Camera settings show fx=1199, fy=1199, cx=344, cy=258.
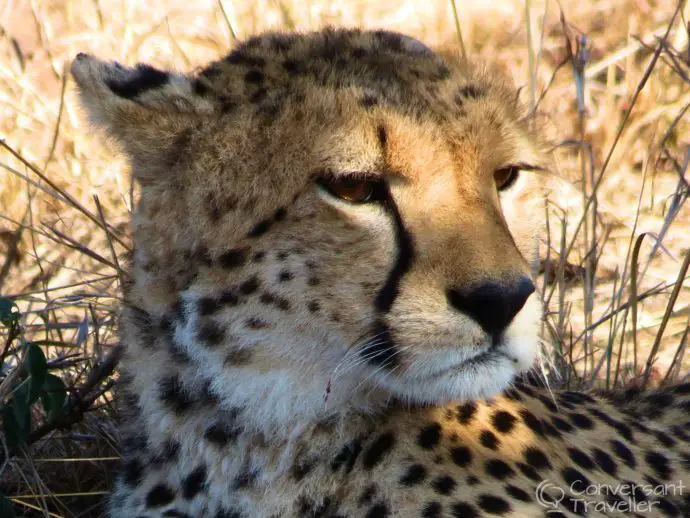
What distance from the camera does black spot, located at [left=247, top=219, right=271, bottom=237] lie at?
1894 millimetres

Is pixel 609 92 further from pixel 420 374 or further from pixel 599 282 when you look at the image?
pixel 420 374

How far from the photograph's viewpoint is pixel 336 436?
6.40ft

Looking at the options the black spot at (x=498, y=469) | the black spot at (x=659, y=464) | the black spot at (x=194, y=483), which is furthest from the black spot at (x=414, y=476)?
the black spot at (x=659, y=464)

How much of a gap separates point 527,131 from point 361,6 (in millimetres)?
3441

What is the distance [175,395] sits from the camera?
6.61ft

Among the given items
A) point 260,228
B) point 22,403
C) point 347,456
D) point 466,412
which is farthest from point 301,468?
point 22,403

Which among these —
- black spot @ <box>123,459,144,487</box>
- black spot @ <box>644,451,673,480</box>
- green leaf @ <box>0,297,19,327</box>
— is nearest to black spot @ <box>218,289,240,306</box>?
black spot @ <box>123,459,144,487</box>

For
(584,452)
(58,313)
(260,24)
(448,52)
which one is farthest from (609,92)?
(584,452)

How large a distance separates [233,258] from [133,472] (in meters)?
0.48

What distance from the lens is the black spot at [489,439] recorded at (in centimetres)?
196

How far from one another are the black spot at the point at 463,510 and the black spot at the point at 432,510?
2cm

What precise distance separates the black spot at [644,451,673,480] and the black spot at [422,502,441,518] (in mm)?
486

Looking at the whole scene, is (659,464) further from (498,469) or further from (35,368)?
(35,368)

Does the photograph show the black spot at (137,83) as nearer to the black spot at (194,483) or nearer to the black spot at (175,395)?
the black spot at (175,395)
